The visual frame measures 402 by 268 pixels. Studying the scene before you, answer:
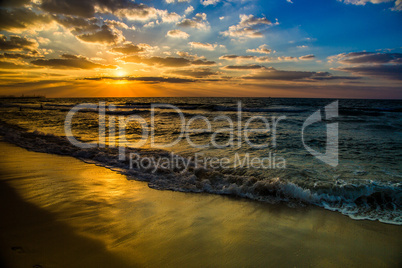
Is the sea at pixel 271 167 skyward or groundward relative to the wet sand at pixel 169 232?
skyward

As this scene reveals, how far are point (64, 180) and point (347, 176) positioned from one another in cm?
678

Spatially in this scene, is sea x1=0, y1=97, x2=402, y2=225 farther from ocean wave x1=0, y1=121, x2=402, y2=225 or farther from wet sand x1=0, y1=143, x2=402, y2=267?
wet sand x1=0, y1=143, x2=402, y2=267

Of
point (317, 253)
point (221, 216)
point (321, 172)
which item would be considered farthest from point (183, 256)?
point (321, 172)

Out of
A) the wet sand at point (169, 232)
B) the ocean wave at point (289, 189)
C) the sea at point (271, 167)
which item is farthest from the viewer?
the sea at point (271, 167)

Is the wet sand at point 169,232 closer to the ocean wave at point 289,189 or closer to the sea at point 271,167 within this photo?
the ocean wave at point 289,189

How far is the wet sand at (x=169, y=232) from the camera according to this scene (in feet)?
7.47

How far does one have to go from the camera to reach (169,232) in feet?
9.12

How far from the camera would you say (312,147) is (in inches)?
317

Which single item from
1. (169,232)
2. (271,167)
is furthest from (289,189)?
(169,232)

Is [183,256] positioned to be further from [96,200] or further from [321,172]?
[321,172]

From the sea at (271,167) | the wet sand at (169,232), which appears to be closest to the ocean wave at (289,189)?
the sea at (271,167)

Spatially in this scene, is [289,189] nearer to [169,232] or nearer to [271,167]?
[271,167]

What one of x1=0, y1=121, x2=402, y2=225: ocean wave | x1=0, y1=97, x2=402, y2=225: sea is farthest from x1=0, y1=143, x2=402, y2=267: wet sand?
x1=0, y1=97, x2=402, y2=225: sea

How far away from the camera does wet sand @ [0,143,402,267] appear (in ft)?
7.47
